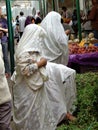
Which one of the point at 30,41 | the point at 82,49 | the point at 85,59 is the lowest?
the point at 85,59

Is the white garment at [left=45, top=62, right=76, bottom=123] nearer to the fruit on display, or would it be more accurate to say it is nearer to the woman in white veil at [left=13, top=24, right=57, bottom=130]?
the woman in white veil at [left=13, top=24, right=57, bottom=130]

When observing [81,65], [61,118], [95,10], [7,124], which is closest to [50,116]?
[61,118]

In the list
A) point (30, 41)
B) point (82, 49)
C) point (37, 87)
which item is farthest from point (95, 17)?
point (37, 87)

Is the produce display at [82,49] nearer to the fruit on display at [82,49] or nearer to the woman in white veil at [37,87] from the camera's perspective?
the fruit on display at [82,49]

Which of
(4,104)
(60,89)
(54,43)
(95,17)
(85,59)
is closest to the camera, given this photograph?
(4,104)

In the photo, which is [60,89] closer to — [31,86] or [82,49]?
[31,86]

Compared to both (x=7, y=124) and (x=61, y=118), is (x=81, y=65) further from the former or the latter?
(x=7, y=124)

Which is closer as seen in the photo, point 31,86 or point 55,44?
point 31,86

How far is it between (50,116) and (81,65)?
8.25 feet

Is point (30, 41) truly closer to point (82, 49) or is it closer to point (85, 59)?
point (85, 59)

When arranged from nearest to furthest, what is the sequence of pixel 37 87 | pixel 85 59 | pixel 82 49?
pixel 37 87
pixel 85 59
pixel 82 49

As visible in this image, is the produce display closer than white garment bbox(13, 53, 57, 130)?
No

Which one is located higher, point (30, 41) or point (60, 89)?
point (30, 41)

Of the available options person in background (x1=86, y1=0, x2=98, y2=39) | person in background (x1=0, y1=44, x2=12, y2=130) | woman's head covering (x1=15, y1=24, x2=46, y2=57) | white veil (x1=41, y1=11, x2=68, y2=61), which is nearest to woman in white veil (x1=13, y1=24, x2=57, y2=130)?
woman's head covering (x1=15, y1=24, x2=46, y2=57)
